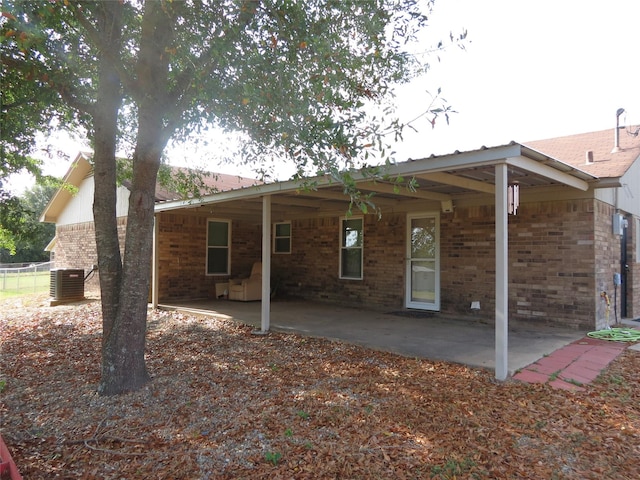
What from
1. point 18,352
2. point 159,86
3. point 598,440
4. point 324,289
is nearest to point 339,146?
point 159,86

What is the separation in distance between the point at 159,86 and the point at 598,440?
5.51m

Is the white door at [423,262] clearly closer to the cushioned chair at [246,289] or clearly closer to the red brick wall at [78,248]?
the cushioned chair at [246,289]

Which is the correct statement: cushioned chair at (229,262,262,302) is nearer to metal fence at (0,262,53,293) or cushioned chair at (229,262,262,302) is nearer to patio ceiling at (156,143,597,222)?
patio ceiling at (156,143,597,222)

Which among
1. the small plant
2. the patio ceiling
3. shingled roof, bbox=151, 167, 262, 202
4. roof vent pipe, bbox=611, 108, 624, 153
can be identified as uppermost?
roof vent pipe, bbox=611, 108, 624, 153

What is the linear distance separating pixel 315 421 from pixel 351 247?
7.17 metres

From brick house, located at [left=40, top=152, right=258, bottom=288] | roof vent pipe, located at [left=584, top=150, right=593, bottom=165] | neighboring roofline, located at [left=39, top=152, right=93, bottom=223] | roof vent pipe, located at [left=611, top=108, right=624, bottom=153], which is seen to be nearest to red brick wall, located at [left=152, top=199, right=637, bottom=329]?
roof vent pipe, located at [left=584, top=150, right=593, bottom=165]

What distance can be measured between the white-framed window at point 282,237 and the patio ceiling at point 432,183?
2.45ft

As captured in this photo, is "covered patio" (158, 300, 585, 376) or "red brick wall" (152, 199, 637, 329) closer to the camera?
"covered patio" (158, 300, 585, 376)

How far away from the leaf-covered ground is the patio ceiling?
218 cm

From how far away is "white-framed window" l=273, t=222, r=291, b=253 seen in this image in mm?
12500

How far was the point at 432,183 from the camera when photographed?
7.04 m

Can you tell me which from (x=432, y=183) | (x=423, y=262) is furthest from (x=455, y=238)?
(x=432, y=183)

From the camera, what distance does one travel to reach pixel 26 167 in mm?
9352

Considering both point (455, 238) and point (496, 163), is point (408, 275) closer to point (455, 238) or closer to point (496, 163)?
point (455, 238)
